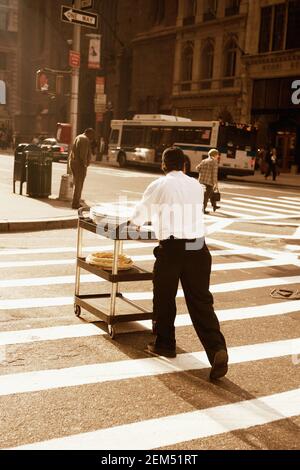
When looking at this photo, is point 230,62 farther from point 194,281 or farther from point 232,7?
point 194,281

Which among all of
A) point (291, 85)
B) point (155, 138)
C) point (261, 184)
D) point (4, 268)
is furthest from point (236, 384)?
point (291, 85)

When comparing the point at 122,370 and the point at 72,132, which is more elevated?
the point at 72,132

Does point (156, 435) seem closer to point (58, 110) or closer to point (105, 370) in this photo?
point (105, 370)

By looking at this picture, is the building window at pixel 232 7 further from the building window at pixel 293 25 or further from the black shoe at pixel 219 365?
the black shoe at pixel 219 365

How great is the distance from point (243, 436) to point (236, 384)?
0.96 meters

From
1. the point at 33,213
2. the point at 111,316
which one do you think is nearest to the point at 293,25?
the point at 33,213

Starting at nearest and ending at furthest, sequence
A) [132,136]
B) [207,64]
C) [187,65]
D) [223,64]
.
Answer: [132,136], [223,64], [207,64], [187,65]

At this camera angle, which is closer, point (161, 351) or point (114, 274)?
point (161, 351)

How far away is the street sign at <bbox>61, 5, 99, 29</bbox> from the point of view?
1527 cm

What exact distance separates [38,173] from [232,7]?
3099cm

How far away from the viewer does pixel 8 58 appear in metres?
78.1

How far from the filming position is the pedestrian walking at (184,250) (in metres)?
4.98

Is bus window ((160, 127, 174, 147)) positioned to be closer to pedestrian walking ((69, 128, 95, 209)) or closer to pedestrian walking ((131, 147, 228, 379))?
pedestrian walking ((69, 128, 95, 209))

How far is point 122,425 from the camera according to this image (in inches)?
158
